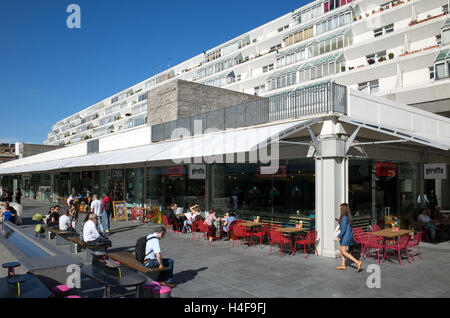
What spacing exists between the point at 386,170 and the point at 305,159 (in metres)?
4.00

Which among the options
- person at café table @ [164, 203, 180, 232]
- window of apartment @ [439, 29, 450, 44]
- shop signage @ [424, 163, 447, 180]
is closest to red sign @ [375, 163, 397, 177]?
shop signage @ [424, 163, 447, 180]

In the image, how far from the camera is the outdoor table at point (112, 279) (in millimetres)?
4957

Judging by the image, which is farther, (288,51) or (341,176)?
(288,51)

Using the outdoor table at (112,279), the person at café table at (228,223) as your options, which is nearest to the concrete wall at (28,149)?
the person at café table at (228,223)

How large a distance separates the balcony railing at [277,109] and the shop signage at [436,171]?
655 cm

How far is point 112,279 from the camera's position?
5180mm

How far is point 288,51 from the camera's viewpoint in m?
41.6

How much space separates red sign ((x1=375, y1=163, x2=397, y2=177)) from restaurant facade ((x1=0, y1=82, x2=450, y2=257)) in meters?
0.04

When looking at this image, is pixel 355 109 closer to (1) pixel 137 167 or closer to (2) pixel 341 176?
(2) pixel 341 176

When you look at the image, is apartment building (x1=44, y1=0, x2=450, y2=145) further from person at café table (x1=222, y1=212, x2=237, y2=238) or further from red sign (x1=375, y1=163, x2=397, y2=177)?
red sign (x1=375, y1=163, x2=397, y2=177)

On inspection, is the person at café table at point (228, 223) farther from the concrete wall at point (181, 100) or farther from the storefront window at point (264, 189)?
the concrete wall at point (181, 100)

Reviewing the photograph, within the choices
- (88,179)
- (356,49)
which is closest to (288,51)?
(356,49)

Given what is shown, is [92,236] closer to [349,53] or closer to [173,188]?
[173,188]
